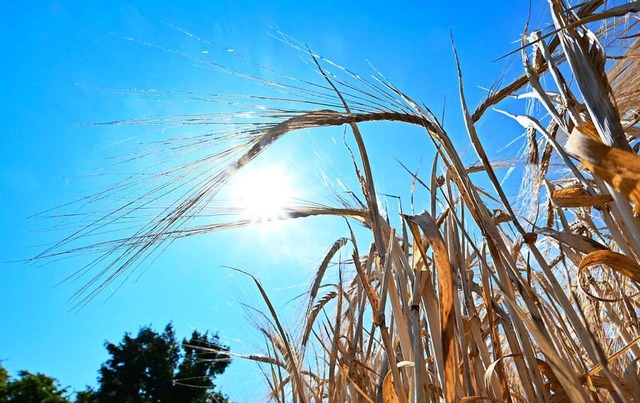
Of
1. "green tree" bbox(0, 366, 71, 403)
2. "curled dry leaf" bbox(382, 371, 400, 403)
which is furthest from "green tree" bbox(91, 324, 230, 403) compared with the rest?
"curled dry leaf" bbox(382, 371, 400, 403)

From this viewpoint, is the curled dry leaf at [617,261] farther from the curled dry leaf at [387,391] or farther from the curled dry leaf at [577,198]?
the curled dry leaf at [387,391]

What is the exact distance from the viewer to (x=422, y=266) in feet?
2.07

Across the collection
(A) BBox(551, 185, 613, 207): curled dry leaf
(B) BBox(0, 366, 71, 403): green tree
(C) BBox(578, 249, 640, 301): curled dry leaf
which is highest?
Answer: (B) BBox(0, 366, 71, 403): green tree

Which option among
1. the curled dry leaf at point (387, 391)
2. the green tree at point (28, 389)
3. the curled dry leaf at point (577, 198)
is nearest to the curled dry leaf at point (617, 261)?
the curled dry leaf at point (577, 198)

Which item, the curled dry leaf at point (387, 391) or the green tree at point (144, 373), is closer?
the curled dry leaf at point (387, 391)

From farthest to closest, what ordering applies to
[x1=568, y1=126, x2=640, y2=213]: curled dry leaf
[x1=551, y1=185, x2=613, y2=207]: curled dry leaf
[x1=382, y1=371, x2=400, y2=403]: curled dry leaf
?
[x1=382, y1=371, x2=400, y2=403]: curled dry leaf < [x1=551, y1=185, x2=613, y2=207]: curled dry leaf < [x1=568, y1=126, x2=640, y2=213]: curled dry leaf

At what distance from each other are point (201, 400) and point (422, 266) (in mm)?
12228

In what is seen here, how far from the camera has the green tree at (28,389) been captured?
898 centimetres

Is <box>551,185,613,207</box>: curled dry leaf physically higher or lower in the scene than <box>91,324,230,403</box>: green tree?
lower

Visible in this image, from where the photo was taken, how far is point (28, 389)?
9.22 meters

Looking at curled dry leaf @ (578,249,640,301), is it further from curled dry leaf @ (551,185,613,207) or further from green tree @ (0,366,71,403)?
green tree @ (0,366,71,403)

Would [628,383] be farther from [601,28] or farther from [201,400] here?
[201,400]

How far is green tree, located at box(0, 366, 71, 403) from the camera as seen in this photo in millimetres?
8984

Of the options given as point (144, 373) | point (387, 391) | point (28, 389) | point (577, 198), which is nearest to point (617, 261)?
point (577, 198)
